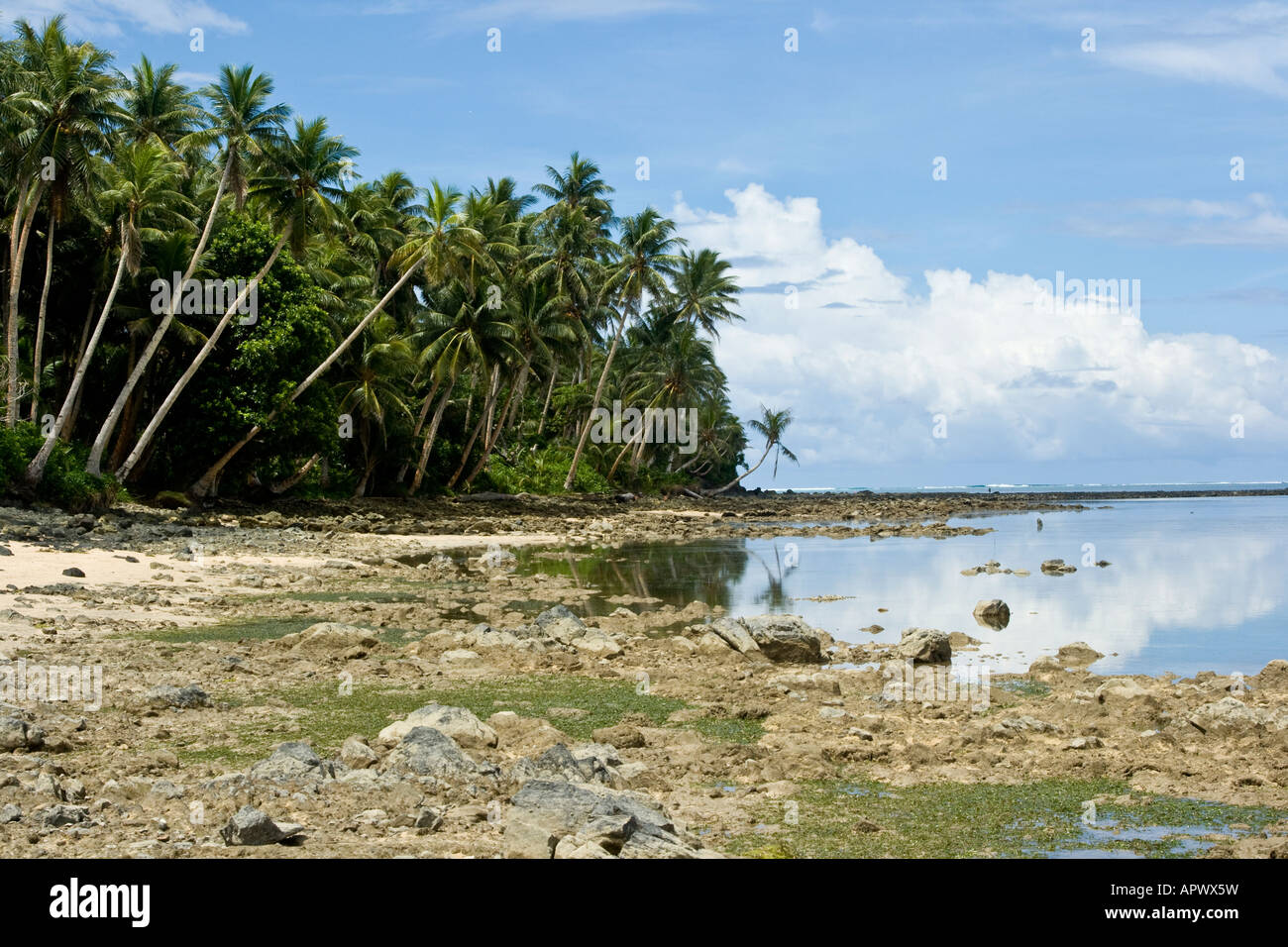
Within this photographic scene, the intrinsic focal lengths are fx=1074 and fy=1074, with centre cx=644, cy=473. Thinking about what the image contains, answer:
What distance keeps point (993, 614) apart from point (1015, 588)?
5.66 m

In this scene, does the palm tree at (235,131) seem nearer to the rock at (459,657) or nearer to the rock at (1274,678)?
the rock at (459,657)

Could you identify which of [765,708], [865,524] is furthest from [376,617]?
[865,524]

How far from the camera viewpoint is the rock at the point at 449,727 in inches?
322

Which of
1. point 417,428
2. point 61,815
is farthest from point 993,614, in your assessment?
point 417,428

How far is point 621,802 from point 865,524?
5075 cm

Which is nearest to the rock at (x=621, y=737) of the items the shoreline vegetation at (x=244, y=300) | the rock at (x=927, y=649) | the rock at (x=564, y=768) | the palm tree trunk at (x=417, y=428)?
the rock at (x=564, y=768)

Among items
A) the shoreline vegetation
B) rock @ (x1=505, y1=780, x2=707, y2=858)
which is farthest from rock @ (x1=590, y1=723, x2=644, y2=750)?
the shoreline vegetation

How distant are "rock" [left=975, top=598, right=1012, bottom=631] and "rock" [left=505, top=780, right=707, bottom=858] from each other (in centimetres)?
1342

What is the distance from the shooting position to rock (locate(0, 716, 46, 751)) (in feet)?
24.4

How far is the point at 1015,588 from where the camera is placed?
24.1 meters

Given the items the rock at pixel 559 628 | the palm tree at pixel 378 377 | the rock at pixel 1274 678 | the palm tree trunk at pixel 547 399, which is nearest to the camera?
the rock at pixel 1274 678

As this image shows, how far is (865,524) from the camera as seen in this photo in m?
55.4

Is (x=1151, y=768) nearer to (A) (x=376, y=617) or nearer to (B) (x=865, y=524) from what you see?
(A) (x=376, y=617)

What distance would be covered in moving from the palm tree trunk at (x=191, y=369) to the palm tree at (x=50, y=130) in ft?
12.4
